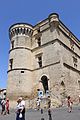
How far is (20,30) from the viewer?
35094mm

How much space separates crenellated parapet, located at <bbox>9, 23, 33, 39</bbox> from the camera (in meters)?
35.2

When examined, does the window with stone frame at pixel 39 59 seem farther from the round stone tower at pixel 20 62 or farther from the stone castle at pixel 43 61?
the round stone tower at pixel 20 62

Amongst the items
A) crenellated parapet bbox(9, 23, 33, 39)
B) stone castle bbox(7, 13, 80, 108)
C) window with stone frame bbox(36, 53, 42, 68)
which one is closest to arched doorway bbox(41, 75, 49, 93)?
stone castle bbox(7, 13, 80, 108)

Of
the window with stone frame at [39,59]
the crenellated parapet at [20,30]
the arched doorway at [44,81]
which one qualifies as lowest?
the arched doorway at [44,81]

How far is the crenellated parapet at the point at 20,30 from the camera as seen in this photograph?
3516 cm

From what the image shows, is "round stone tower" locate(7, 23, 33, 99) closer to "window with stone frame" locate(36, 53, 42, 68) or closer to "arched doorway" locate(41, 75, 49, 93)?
"window with stone frame" locate(36, 53, 42, 68)

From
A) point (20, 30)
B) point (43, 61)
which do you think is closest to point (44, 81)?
point (43, 61)

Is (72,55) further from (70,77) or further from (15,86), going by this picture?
(15,86)

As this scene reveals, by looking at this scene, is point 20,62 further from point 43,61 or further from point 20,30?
point 20,30

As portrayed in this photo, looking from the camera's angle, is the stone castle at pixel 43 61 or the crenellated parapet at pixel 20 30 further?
the crenellated parapet at pixel 20 30

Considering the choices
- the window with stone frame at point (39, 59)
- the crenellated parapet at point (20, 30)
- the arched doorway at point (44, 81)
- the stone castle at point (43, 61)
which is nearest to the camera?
the stone castle at point (43, 61)

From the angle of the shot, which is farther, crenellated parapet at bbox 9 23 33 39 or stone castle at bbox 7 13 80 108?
crenellated parapet at bbox 9 23 33 39

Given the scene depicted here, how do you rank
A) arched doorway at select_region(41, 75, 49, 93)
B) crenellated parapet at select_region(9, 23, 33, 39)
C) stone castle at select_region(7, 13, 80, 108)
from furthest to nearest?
1. crenellated parapet at select_region(9, 23, 33, 39)
2. arched doorway at select_region(41, 75, 49, 93)
3. stone castle at select_region(7, 13, 80, 108)

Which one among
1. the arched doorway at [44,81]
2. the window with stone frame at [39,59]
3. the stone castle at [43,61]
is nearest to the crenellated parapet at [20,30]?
the stone castle at [43,61]
